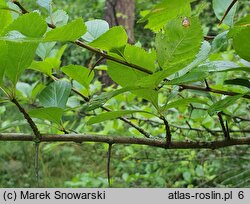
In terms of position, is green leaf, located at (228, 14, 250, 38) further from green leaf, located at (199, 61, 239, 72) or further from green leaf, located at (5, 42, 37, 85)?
green leaf, located at (5, 42, 37, 85)

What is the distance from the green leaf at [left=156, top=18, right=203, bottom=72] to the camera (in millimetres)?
372

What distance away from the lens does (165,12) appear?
0.42m

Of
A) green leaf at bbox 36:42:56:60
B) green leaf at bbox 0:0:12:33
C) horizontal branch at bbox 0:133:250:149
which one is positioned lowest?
horizontal branch at bbox 0:133:250:149

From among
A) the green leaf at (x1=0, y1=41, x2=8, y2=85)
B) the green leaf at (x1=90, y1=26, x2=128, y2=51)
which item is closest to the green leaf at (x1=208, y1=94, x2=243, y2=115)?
the green leaf at (x1=90, y1=26, x2=128, y2=51)

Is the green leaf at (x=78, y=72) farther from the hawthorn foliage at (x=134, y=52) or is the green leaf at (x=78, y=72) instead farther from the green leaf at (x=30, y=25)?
the green leaf at (x=30, y=25)

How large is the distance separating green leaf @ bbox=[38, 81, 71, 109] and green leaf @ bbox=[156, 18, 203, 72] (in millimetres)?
224

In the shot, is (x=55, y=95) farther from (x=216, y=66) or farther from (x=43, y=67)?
(x=216, y=66)

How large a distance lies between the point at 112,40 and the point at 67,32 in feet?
0.21

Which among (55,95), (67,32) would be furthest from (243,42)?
(55,95)

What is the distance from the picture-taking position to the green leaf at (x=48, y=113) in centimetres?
51

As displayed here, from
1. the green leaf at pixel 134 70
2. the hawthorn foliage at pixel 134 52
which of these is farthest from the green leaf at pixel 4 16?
the green leaf at pixel 134 70

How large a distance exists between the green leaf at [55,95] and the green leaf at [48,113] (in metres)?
0.04
